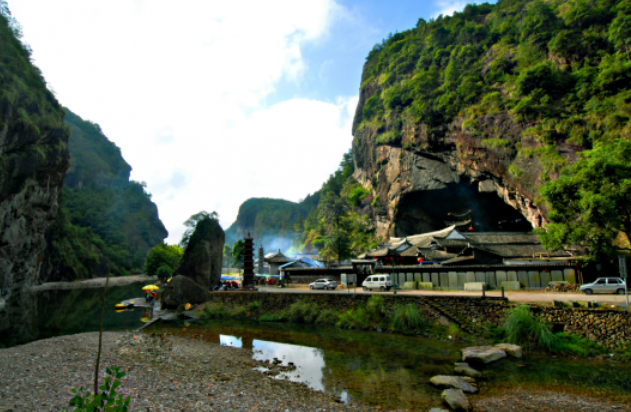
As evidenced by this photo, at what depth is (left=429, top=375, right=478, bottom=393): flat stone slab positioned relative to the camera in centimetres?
1142

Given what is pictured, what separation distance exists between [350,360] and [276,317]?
12523 millimetres

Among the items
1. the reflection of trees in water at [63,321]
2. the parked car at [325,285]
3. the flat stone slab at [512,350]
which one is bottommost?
the reflection of trees in water at [63,321]

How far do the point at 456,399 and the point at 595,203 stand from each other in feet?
62.3

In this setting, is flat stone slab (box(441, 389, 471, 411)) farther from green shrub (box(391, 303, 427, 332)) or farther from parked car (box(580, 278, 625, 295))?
parked car (box(580, 278, 625, 295))

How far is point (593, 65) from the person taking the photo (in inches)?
1612

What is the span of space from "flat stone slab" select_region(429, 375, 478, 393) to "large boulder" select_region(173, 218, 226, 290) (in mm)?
27357

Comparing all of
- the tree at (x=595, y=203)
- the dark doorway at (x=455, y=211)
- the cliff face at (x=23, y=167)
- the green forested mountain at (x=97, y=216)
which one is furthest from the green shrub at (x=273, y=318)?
the green forested mountain at (x=97, y=216)

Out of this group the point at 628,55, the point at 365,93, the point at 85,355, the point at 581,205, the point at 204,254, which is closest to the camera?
the point at 85,355

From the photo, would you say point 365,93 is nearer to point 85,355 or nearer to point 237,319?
point 237,319

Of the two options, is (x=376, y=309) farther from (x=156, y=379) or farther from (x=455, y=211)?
(x=455, y=211)

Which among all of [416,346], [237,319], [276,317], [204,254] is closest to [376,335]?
[416,346]

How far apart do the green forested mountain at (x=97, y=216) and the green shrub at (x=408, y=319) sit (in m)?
70.4

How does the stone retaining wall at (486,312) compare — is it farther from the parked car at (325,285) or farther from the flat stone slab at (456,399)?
the flat stone slab at (456,399)

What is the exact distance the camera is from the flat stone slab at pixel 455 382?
11.4 metres
